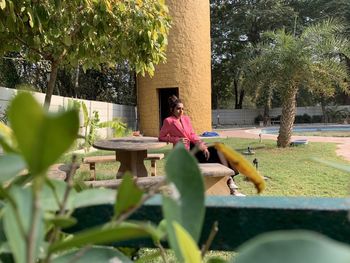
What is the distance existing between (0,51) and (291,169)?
5.84m

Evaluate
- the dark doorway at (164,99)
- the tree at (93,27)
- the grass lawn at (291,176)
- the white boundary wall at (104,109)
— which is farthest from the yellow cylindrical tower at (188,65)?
the tree at (93,27)

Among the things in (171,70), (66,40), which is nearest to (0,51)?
(66,40)

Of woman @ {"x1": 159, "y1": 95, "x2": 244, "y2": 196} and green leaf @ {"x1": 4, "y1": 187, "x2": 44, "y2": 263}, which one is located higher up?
green leaf @ {"x1": 4, "y1": 187, "x2": 44, "y2": 263}

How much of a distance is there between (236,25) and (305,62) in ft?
62.9

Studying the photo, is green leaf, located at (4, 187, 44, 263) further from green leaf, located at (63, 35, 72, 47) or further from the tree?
green leaf, located at (63, 35, 72, 47)

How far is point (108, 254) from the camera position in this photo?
0.56 meters

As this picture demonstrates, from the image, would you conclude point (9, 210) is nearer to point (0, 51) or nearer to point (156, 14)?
point (156, 14)

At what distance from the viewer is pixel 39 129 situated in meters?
0.32

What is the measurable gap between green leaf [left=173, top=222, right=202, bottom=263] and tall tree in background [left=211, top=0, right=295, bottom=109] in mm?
29804

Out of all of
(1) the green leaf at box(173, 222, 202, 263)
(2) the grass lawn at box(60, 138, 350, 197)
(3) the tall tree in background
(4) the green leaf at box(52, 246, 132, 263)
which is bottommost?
(2) the grass lawn at box(60, 138, 350, 197)

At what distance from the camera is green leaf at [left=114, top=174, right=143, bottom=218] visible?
452mm

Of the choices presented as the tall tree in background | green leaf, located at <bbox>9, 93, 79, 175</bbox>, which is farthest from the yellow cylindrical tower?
green leaf, located at <bbox>9, 93, 79, 175</bbox>

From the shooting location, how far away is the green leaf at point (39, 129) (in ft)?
1.03

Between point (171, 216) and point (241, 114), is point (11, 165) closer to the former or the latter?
point (171, 216)
